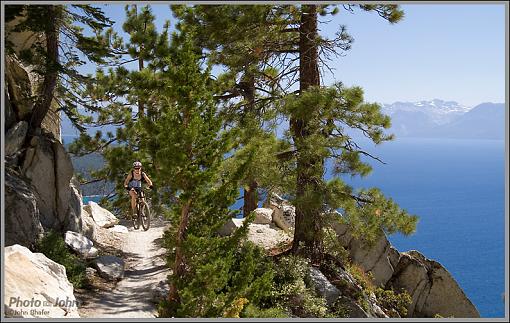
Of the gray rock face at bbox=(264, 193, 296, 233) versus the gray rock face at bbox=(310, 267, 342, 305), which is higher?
the gray rock face at bbox=(264, 193, 296, 233)

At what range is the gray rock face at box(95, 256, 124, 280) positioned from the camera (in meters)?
12.2

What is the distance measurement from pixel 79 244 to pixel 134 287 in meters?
2.13

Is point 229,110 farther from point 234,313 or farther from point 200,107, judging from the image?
Result: point 234,313

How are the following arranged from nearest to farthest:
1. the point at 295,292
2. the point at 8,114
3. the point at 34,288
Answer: the point at 34,288 → the point at 295,292 → the point at 8,114

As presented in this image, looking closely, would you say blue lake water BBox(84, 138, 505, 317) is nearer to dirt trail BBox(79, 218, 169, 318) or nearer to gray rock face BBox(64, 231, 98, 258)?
dirt trail BBox(79, 218, 169, 318)

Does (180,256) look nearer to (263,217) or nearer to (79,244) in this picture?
(79,244)

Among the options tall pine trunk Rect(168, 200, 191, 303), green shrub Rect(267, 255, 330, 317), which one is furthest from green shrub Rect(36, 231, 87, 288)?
green shrub Rect(267, 255, 330, 317)

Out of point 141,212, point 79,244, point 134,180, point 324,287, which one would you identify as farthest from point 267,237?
point 79,244

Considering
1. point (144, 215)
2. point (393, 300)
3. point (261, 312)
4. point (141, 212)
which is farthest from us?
point (393, 300)

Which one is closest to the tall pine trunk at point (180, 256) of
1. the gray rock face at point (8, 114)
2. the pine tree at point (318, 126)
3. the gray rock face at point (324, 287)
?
the pine tree at point (318, 126)

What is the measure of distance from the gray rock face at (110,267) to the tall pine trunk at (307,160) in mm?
4913

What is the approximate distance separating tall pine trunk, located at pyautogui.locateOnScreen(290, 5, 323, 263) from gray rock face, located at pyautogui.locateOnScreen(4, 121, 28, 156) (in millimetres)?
7385

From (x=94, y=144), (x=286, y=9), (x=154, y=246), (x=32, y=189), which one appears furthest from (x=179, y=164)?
(x=94, y=144)

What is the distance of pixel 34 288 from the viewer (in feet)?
26.0
